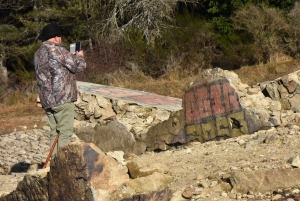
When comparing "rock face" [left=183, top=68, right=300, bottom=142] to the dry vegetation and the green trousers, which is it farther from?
the dry vegetation

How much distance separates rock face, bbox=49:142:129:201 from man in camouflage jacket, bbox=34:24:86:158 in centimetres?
94

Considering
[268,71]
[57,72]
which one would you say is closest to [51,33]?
[57,72]

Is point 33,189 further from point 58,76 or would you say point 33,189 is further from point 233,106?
point 233,106

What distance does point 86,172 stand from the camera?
7.73 m

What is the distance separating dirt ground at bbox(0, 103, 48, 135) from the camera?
58.4 ft

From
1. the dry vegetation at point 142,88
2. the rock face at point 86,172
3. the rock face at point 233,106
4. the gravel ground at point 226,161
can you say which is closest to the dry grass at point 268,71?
the dry vegetation at point 142,88

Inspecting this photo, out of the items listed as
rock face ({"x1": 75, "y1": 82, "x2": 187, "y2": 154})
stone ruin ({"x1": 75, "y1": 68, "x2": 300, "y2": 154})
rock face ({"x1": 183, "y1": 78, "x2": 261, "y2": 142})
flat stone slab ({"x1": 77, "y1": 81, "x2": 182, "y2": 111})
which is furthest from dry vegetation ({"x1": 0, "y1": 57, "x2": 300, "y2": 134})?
rock face ({"x1": 183, "y1": 78, "x2": 261, "y2": 142})

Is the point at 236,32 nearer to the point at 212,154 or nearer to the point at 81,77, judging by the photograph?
the point at 81,77

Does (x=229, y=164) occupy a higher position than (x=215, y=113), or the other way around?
(x=215, y=113)

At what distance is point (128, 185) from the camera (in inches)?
303

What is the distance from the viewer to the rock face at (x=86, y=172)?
7.71m

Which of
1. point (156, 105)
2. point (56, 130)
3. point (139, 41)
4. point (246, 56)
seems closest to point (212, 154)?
point (56, 130)

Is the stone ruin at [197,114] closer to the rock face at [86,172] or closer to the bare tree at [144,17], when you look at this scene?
the rock face at [86,172]

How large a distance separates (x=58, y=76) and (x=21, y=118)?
1007cm
